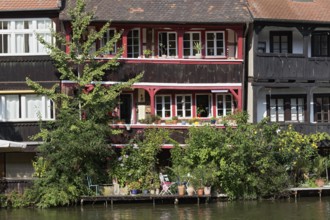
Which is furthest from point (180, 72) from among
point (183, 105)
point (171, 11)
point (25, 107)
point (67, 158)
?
point (67, 158)

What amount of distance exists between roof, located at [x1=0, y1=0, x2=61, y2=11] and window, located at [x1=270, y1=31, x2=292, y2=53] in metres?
12.2

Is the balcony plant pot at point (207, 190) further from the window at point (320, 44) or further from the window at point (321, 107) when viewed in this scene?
the window at point (320, 44)

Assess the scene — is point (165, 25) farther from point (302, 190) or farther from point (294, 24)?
point (302, 190)

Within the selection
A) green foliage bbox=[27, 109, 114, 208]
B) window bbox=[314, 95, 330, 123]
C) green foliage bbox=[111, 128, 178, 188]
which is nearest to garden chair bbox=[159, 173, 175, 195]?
green foliage bbox=[111, 128, 178, 188]

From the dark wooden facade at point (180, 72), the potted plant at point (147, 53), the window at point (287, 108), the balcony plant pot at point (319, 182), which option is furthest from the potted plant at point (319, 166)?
the potted plant at point (147, 53)

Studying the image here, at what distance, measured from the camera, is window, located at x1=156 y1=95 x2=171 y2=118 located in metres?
41.6

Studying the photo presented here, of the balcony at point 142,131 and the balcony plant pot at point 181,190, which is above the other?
the balcony at point 142,131

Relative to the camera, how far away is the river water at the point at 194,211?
3128 centimetres

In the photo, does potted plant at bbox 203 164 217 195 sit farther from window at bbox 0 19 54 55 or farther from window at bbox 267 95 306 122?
window at bbox 0 19 54 55

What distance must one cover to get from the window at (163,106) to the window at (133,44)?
8.94 feet

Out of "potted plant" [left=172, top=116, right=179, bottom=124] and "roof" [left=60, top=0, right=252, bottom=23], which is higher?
"roof" [left=60, top=0, right=252, bottom=23]

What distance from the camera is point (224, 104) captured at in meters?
42.0

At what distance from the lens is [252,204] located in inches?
1379

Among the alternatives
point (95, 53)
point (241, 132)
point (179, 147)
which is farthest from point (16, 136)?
point (241, 132)
